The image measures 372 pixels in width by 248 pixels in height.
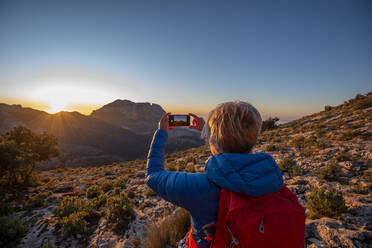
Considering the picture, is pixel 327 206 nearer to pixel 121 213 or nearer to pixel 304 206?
pixel 304 206

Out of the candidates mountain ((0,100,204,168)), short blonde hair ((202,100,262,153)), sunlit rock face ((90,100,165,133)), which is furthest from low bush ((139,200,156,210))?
sunlit rock face ((90,100,165,133))

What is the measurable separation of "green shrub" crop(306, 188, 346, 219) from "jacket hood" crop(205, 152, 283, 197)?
361 cm

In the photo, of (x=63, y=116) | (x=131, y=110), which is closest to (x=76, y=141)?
(x=63, y=116)

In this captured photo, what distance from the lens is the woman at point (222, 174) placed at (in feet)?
3.40

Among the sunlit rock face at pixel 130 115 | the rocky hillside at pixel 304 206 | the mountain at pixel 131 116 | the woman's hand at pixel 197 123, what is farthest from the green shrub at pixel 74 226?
the sunlit rock face at pixel 130 115

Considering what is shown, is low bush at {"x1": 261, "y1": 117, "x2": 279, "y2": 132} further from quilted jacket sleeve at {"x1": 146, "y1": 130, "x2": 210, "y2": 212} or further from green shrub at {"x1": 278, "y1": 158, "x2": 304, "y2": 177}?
quilted jacket sleeve at {"x1": 146, "y1": 130, "x2": 210, "y2": 212}

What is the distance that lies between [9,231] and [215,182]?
679 centimetres

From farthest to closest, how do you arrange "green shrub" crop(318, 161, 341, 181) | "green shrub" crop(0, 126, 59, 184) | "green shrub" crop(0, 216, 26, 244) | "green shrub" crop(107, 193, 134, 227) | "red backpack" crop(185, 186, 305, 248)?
1. "green shrub" crop(0, 126, 59, 184)
2. "green shrub" crop(318, 161, 341, 181)
3. "green shrub" crop(107, 193, 134, 227)
4. "green shrub" crop(0, 216, 26, 244)
5. "red backpack" crop(185, 186, 305, 248)

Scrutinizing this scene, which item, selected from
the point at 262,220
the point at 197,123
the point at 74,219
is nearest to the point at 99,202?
the point at 74,219

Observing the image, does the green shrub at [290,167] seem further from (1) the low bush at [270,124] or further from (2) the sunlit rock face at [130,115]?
(2) the sunlit rock face at [130,115]

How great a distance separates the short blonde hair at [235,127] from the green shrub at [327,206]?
12.0 ft

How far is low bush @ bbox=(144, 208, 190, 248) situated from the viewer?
130 inches

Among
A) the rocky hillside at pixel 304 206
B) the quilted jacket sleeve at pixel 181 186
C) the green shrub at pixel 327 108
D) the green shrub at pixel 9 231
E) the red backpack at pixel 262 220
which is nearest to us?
the red backpack at pixel 262 220

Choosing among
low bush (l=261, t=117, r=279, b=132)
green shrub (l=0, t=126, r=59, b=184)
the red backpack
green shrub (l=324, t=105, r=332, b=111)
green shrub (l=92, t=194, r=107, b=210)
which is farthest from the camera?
low bush (l=261, t=117, r=279, b=132)
